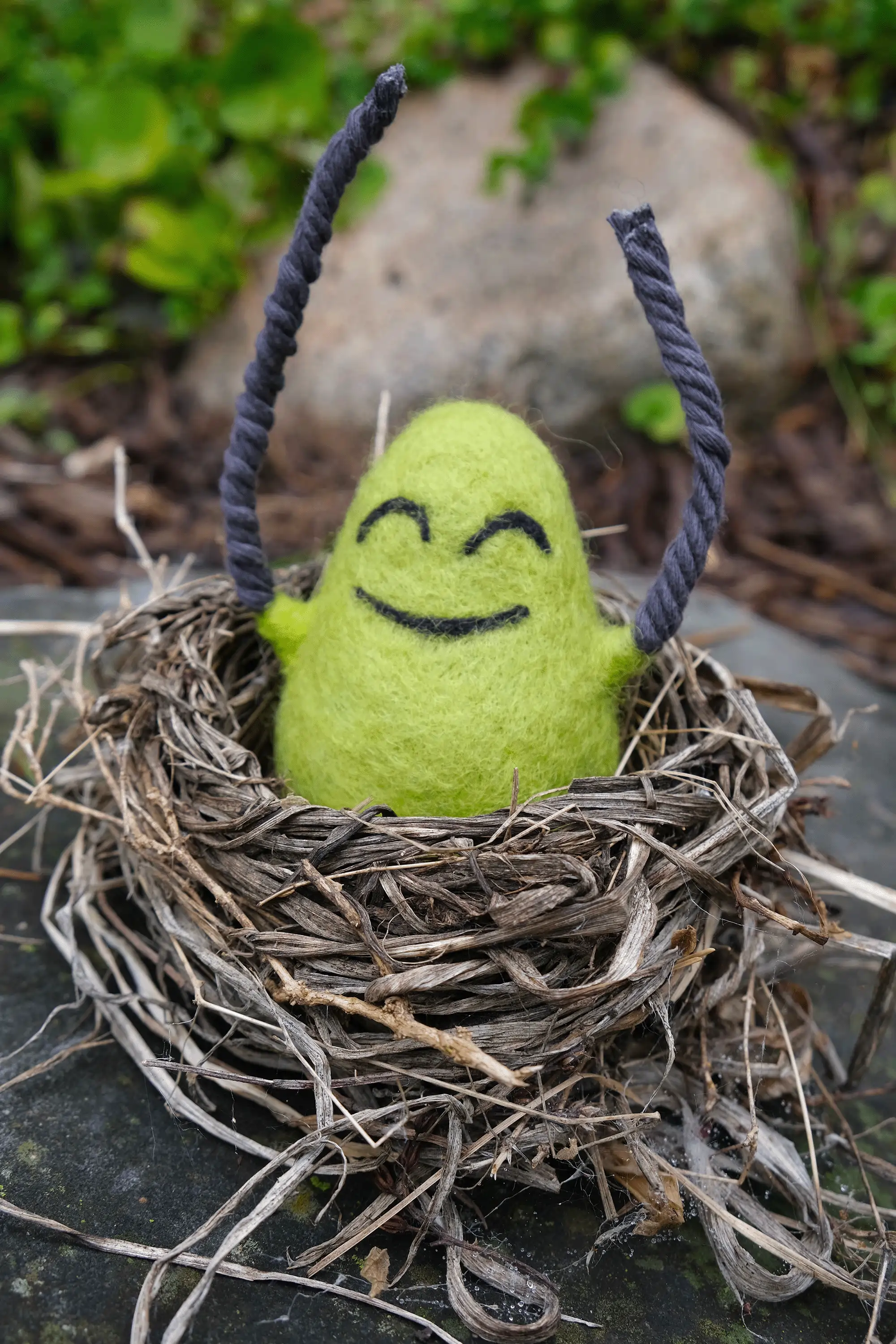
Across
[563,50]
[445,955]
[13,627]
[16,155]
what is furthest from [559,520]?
[16,155]

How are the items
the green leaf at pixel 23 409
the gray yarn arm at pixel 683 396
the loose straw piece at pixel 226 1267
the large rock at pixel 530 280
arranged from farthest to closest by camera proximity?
the green leaf at pixel 23 409, the large rock at pixel 530 280, the gray yarn arm at pixel 683 396, the loose straw piece at pixel 226 1267

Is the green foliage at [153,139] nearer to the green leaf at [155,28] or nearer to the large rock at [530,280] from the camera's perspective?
the green leaf at [155,28]

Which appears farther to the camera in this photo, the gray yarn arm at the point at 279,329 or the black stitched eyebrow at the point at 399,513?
the black stitched eyebrow at the point at 399,513

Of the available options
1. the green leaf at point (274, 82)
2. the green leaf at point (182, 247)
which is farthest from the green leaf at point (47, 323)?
the green leaf at point (274, 82)

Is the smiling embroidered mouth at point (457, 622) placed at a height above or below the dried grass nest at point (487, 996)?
above

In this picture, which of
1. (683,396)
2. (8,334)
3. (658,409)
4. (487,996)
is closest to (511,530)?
(683,396)

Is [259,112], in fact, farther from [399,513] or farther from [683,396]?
[683,396]

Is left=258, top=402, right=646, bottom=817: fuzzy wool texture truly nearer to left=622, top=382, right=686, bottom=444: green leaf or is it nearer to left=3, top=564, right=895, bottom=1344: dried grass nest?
left=3, top=564, right=895, bottom=1344: dried grass nest

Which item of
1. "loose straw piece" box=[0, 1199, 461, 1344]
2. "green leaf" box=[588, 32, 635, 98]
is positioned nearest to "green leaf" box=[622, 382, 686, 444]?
"green leaf" box=[588, 32, 635, 98]
